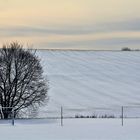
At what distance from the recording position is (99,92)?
47531 mm

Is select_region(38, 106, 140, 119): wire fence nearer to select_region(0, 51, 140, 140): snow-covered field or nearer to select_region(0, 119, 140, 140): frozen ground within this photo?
select_region(0, 51, 140, 140): snow-covered field

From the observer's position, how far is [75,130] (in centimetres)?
2333

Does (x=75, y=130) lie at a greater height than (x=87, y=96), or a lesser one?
lesser

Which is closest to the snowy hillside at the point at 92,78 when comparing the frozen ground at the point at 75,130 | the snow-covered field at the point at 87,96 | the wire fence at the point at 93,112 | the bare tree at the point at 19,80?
the snow-covered field at the point at 87,96

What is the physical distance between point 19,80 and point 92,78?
62.1 feet

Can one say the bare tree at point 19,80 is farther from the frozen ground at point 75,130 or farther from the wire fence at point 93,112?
the frozen ground at point 75,130

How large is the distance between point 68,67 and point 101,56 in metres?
9.62

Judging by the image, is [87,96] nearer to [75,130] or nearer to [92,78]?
[92,78]

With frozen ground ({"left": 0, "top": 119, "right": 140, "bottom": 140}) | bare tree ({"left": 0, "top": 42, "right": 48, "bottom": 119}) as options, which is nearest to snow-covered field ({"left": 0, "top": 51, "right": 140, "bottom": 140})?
frozen ground ({"left": 0, "top": 119, "right": 140, "bottom": 140})

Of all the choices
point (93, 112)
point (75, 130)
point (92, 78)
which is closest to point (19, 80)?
point (93, 112)

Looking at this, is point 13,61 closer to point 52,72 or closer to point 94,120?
point 94,120

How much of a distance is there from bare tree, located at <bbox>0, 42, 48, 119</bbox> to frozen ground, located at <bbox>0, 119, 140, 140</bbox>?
6388mm

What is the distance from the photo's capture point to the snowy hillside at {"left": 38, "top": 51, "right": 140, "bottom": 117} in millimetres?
43531

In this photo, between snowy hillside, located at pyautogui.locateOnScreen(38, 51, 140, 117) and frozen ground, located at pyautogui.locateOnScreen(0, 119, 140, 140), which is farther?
snowy hillside, located at pyautogui.locateOnScreen(38, 51, 140, 117)
